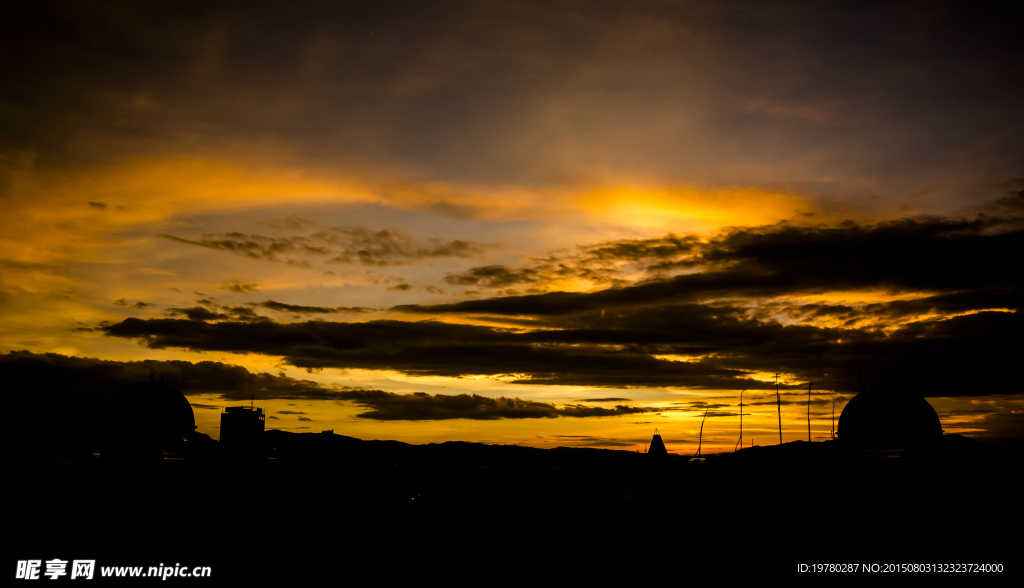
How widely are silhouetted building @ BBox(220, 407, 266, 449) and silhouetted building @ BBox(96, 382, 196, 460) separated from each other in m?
30.1

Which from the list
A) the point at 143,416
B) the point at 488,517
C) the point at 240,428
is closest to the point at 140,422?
the point at 143,416

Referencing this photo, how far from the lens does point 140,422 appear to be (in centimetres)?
8581

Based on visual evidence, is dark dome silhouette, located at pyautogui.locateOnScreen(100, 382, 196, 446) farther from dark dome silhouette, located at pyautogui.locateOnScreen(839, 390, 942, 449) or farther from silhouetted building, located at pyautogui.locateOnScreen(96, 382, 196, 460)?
dark dome silhouette, located at pyautogui.locateOnScreen(839, 390, 942, 449)

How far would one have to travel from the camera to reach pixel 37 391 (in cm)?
13312

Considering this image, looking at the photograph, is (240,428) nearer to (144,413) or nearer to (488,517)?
(144,413)

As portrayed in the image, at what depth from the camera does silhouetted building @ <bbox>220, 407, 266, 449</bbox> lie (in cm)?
11831

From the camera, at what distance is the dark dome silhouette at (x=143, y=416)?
85250mm

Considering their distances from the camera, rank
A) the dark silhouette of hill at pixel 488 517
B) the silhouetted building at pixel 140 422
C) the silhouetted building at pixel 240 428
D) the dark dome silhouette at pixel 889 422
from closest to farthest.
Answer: the dark silhouette of hill at pixel 488 517 → the silhouetted building at pixel 140 422 → the dark dome silhouette at pixel 889 422 → the silhouetted building at pixel 240 428

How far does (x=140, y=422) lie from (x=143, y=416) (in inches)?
35.2

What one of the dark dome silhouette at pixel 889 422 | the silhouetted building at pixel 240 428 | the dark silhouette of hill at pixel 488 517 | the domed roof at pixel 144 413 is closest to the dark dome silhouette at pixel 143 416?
the domed roof at pixel 144 413

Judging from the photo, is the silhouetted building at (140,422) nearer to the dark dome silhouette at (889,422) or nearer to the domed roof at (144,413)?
the domed roof at (144,413)

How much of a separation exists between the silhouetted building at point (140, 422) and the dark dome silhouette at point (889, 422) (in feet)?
353

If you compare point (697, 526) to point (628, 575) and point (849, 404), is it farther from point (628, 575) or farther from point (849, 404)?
point (849, 404)

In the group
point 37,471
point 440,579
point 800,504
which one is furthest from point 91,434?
point 800,504
